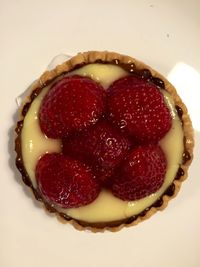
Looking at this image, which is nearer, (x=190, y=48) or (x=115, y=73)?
(x=115, y=73)

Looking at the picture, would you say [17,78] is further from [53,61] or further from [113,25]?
[113,25]

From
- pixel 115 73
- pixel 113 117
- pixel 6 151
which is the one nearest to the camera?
pixel 113 117

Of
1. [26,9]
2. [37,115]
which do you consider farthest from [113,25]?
[37,115]

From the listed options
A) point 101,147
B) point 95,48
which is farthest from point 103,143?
point 95,48

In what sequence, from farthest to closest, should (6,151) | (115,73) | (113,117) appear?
(6,151) < (115,73) < (113,117)

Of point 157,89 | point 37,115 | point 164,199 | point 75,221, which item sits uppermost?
point 157,89

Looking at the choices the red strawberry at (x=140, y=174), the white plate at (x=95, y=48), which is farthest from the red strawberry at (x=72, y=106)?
the white plate at (x=95, y=48)
